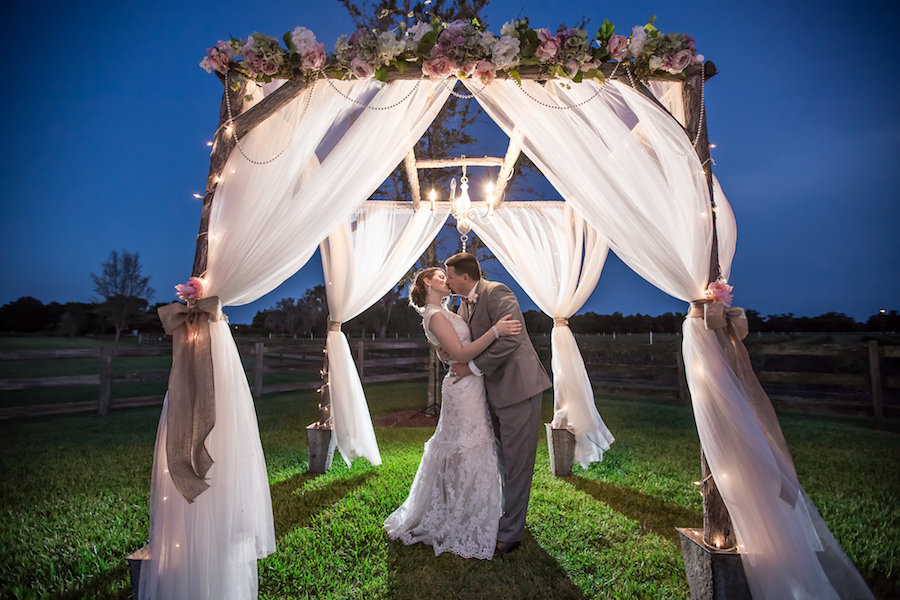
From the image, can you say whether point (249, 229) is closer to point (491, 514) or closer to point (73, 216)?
point (491, 514)

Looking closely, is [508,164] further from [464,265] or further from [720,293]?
[720,293]

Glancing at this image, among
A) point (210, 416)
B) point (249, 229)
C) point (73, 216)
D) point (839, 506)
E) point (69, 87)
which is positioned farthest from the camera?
point (73, 216)

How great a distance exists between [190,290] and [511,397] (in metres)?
1.82

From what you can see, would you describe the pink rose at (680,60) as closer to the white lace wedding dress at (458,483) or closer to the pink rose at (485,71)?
the pink rose at (485,71)

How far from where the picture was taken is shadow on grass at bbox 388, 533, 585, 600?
201cm

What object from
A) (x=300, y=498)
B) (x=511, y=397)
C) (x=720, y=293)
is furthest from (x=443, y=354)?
(x=300, y=498)

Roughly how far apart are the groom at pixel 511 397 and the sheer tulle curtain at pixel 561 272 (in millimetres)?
1323

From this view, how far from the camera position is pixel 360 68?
2.00 metres

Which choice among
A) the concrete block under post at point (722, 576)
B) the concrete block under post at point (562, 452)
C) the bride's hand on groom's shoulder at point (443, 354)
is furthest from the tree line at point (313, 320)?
the concrete block under post at point (722, 576)

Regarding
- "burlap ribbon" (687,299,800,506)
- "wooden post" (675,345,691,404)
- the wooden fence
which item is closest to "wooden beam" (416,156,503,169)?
"burlap ribbon" (687,299,800,506)

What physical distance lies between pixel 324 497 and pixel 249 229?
2.26m

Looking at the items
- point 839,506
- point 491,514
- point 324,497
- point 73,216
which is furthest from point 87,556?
point 73,216

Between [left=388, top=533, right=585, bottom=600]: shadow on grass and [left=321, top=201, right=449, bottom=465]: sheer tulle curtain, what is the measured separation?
1584 mm

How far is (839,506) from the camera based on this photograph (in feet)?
9.66
